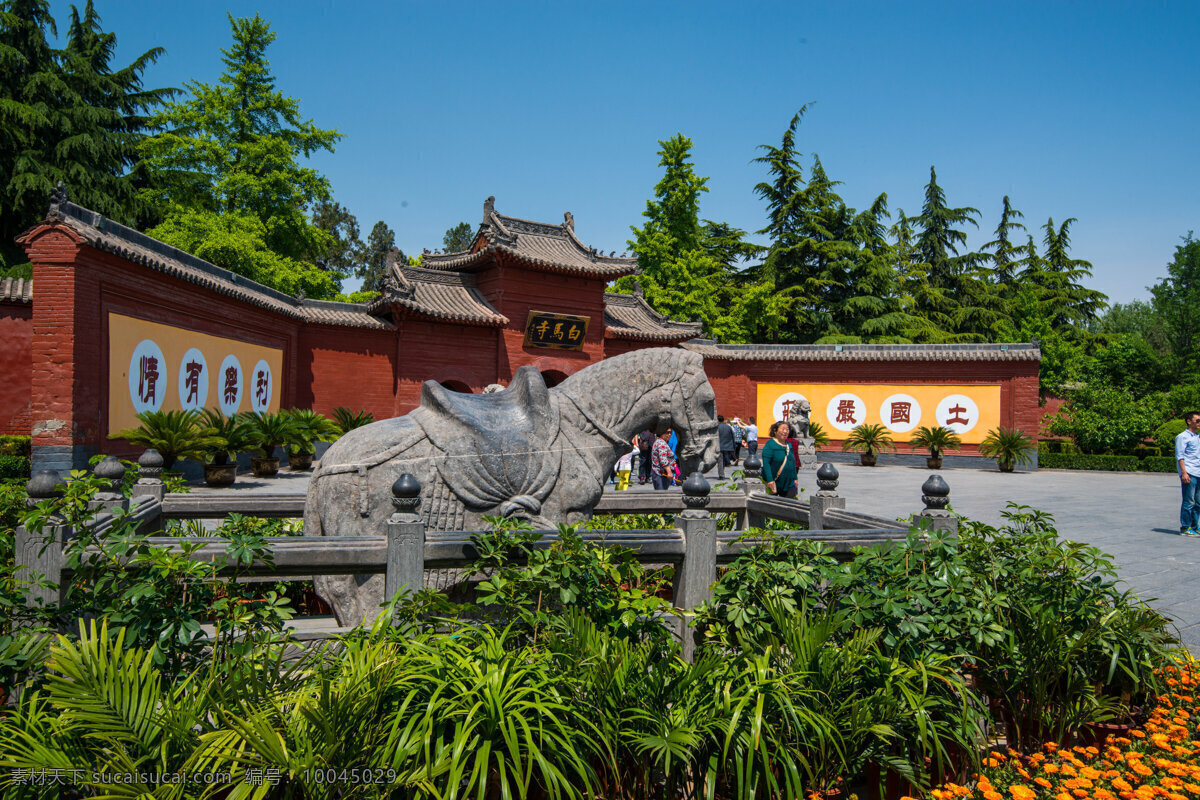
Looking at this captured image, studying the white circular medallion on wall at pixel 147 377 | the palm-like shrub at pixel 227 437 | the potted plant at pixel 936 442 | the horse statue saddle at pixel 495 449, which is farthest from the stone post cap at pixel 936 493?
the potted plant at pixel 936 442

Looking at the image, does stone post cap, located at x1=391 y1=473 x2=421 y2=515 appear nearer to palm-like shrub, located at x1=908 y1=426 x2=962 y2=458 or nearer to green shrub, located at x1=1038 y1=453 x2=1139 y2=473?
palm-like shrub, located at x1=908 y1=426 x2=962 y2=458

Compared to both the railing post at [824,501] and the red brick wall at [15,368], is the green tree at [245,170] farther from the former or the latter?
the railing post at [824,501]

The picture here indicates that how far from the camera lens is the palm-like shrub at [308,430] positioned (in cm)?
1480

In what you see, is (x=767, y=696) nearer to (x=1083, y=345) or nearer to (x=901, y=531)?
(x=901, y=531)

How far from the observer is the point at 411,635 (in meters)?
2.83

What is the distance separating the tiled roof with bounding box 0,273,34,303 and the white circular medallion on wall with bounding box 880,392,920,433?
2085 centimetres

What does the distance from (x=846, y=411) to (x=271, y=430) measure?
634 inches

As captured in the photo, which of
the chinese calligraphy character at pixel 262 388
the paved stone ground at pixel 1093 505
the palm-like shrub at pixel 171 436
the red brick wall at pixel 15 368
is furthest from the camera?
the chinese calligraphy character at pixel 262 388

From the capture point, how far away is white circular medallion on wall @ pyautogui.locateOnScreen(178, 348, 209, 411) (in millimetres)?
12820

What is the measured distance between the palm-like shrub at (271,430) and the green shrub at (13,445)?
3.43 meters

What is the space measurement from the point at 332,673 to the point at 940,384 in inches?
841

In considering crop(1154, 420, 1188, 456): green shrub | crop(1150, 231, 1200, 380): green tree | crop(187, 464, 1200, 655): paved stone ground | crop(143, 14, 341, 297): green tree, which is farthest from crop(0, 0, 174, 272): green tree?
crop(1150, 231, 1200, 380): green tree

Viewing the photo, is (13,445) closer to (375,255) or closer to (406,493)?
(406,493)

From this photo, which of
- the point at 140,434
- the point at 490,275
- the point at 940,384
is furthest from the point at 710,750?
the point at 940,384
